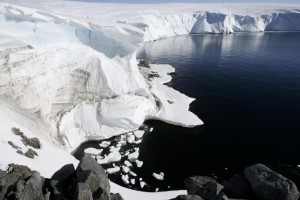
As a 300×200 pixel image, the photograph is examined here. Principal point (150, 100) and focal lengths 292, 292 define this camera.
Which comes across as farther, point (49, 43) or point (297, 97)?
point (297, 97)

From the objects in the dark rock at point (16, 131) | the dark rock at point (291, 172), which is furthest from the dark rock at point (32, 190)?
the dark rock at point (291, 172)

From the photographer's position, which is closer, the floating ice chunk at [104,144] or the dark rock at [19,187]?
the dark rock at [19,187]

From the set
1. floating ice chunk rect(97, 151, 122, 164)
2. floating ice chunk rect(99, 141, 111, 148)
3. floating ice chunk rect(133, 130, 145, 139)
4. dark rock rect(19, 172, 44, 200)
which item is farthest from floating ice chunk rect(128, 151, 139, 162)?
dark rock rect(19, 172, 44, 200)

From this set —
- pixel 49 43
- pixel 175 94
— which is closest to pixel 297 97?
pixel 175 94

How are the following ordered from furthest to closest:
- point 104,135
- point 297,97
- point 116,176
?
1. point 297,97
2. point 104,135
3. point 116,176

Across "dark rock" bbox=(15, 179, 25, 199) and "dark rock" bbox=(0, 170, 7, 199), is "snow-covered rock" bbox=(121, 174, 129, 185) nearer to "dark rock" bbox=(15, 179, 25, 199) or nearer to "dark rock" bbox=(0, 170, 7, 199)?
"dark rock" bbox=(15, 179, 25, 199)

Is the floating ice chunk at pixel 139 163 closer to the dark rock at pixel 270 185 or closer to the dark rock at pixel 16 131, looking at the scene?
the dark rock at pixel 16 131

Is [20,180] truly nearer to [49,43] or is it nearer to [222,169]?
[222,169]
